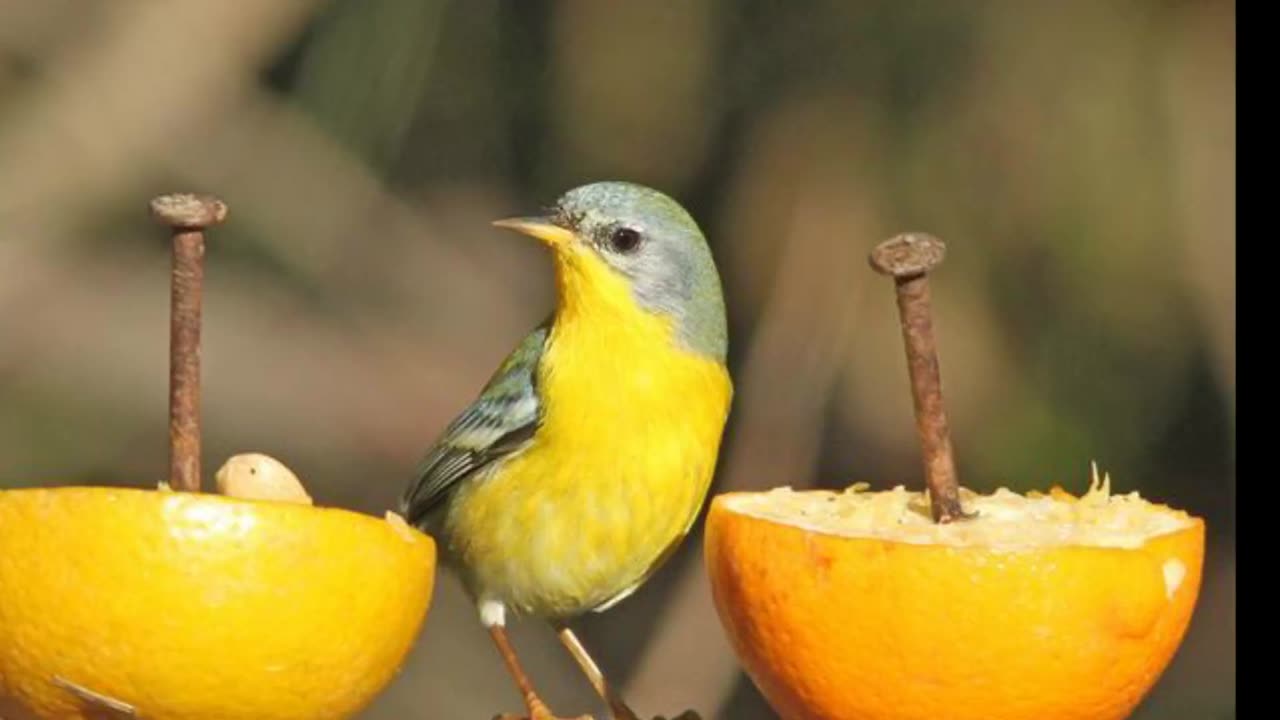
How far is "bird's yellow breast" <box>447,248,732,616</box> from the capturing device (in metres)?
2.45

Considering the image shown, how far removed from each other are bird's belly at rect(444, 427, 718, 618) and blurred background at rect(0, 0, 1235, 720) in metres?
1.45

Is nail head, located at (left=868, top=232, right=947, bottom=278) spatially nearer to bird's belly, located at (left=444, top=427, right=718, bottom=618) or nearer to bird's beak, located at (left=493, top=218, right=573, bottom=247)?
bird's belly, located at (left=444, top=427, right=718, bottom=618)

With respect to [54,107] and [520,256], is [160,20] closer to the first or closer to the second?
[54,107]

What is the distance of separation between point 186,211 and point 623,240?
62 centimetres

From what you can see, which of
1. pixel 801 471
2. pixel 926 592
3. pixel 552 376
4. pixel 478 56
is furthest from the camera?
pixel 478 56

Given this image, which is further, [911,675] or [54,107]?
[54,107]

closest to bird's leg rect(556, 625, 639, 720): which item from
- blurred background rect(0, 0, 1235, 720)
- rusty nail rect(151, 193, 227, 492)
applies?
rusty nail rect(151, 193, 227, 492)

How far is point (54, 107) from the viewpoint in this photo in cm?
426

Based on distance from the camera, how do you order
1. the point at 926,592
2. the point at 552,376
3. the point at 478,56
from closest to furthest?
the point at 926,592 < the point at 552,376 < the point at 478,56

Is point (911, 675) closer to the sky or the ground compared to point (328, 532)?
closer to the ground

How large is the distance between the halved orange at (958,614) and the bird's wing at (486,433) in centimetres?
40

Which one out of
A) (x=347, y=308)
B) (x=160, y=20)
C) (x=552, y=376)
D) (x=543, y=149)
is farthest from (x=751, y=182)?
(x=552, y=376)

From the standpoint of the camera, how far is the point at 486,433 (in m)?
2.52

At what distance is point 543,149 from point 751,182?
1.27 ft
